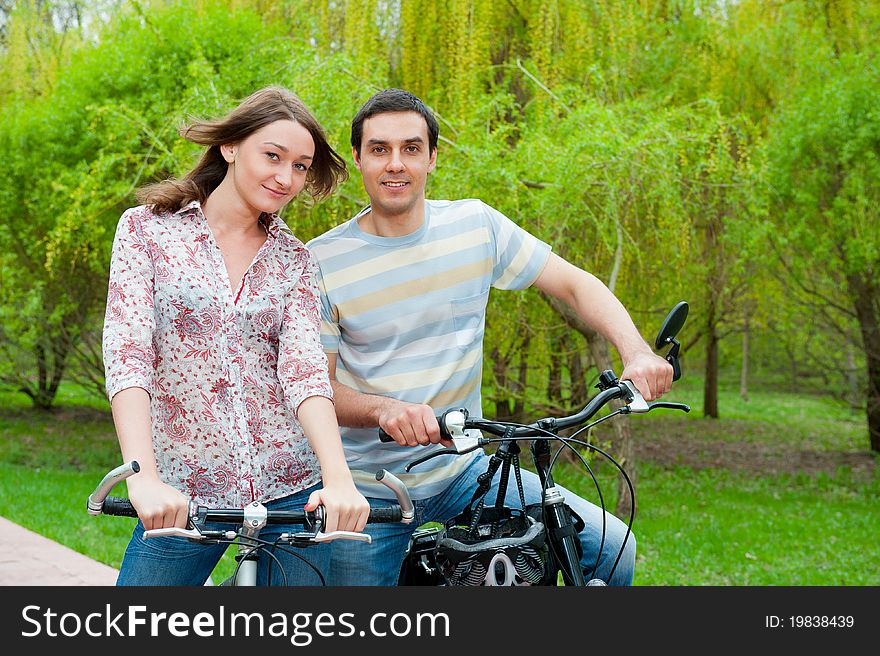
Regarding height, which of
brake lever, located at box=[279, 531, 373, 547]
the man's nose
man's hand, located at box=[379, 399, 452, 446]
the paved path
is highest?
the man's nose

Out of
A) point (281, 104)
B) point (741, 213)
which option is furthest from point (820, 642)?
point (741, 213)

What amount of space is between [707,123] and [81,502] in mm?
6440

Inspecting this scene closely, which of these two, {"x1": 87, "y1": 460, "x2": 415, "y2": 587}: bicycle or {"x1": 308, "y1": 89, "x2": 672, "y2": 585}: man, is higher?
{"x1": 308, "y1": 89, "x2": 672, "y2": 585}: man

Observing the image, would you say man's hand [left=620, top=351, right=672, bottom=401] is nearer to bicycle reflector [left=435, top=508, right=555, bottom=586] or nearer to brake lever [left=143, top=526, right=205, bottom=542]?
bicycle reflector [left=435, top=508, right=555, bottom=586]

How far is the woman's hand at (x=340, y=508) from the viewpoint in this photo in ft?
6.41

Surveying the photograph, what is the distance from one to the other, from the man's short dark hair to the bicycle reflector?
1.04 meters

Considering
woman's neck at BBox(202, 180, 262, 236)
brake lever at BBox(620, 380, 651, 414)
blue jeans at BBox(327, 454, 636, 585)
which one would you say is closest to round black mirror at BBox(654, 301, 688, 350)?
brake lever at BBox(620, 380, 651, 414)

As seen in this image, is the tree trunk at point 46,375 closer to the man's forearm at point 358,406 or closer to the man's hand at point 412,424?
the man's forearm at point 358,406

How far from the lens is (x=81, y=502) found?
9.24 meters

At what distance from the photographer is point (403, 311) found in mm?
2668

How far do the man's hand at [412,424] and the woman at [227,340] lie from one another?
14 centimetres

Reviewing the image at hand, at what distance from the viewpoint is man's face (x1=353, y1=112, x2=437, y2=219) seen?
261cm

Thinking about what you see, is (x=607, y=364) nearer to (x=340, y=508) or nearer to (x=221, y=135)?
(x=221, y=135)

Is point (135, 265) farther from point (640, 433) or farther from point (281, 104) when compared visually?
point (640, 433)
